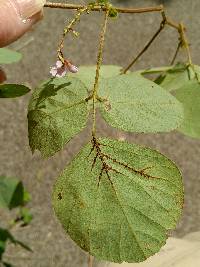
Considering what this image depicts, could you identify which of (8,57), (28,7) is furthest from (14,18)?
(8,57)

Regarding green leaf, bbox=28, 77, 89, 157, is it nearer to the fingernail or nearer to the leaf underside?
the leaf underside

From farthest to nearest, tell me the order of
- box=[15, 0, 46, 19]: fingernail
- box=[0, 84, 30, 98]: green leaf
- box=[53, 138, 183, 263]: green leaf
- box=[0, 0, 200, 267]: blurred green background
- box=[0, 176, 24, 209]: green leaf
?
box=[0, 0, 200, 267]: blurred green background
box=[0, 176, 24, 209]: green leaf
box=[15, 0, 46, 19]: fingernail
box=[0, 84, 30, 98]: green leaf
box=[53, 138, 183, 263]: green leaf

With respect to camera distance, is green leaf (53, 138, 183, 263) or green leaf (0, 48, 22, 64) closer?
green leaf (53, 138, 183, 263)

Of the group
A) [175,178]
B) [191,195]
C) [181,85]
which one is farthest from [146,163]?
[191,195]

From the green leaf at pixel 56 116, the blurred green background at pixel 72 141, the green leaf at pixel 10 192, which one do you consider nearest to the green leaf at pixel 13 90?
the green leaf at pixel 56 116

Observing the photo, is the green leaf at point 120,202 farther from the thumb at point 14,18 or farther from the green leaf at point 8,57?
the thumb at point 14,18

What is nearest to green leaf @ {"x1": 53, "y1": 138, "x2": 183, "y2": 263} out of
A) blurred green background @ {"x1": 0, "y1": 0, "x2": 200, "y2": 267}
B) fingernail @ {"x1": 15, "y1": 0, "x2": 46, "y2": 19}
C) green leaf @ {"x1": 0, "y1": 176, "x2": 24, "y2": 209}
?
fingernail @ {"x1": 15, "y1": 0, "x2": 46, "y2": 19}
